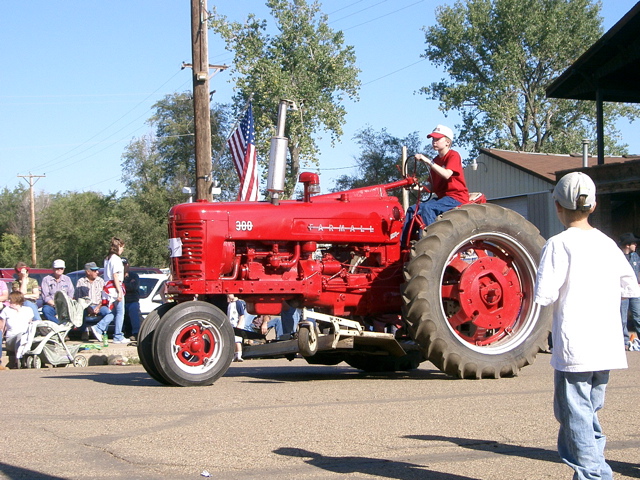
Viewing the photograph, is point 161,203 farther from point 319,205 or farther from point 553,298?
point 553,298

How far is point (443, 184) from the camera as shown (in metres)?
9.01

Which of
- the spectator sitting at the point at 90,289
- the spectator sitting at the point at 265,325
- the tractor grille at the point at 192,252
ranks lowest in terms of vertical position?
the spectator sitting at the point at 265,325

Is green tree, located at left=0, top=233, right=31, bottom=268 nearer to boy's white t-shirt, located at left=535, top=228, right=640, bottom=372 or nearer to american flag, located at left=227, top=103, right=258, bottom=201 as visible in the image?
american flag, located at left=227, top=103, right=258, bottom=201

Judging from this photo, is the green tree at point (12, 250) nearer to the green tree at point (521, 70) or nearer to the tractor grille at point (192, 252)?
the green tree at point (521, 70)

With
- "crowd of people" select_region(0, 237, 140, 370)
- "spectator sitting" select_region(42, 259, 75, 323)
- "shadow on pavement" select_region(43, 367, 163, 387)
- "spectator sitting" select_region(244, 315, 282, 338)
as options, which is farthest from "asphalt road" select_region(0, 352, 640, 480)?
"spectator sitting" select_region(42, 259, 75, 323)

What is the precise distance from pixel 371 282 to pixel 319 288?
0.61 metres

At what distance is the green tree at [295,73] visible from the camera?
47812 millimetres

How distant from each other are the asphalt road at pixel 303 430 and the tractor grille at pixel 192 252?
3.67 ft

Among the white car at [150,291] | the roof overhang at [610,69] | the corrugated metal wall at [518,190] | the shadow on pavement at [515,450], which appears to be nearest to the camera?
the shadow on pavement at [515,450]

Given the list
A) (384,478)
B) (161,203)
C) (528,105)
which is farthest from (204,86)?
(161,203)

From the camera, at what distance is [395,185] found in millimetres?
8930

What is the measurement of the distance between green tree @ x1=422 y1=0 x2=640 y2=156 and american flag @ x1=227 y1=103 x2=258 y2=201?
3247 centimetres

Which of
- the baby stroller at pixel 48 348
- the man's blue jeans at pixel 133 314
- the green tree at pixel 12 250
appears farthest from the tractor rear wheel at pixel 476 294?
the green tree at pixel 12 250

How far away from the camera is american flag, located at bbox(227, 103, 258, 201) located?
1605cm
